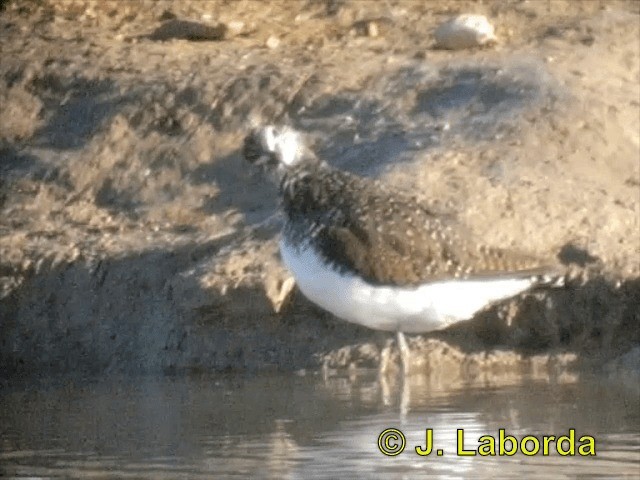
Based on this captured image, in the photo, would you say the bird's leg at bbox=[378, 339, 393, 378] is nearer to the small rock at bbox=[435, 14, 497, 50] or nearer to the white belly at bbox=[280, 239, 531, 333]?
the white belly at bbox=[280, 239, 531, 333]

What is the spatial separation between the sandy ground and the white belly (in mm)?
516

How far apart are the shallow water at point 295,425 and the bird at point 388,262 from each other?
44 cm

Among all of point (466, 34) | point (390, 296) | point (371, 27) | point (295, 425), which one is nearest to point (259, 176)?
point (466, 34)

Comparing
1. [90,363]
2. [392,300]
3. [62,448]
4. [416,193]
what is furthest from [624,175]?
[62,448]

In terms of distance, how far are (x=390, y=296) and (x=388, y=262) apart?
0.19m

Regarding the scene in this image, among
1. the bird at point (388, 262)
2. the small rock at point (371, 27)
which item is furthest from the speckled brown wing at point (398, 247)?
the small rock at point (371, 27)

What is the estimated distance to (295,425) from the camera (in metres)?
9.02

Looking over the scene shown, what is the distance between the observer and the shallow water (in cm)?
787

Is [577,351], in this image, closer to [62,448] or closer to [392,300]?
[392,300]

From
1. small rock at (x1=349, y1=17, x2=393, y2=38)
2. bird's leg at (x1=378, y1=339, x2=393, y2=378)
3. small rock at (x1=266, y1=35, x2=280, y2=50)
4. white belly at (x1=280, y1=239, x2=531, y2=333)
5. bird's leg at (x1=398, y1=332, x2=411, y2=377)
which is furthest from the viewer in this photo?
small rock at (x1=349, y1=17, x2=393, y2=38)

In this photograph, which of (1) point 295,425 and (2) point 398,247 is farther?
(2) point 398,247

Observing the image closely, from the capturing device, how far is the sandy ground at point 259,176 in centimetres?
1091

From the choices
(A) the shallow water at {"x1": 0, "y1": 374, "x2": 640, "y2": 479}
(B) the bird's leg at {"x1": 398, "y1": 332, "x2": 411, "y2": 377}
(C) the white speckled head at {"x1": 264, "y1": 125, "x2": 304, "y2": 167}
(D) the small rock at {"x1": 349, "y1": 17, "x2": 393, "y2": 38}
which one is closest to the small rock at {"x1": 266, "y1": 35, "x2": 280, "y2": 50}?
(D) the small rock at {"x1": 349, "y1": 17, "x2": 393, "y2": 38}

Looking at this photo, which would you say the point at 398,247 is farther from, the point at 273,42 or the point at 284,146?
the point at 273,42
